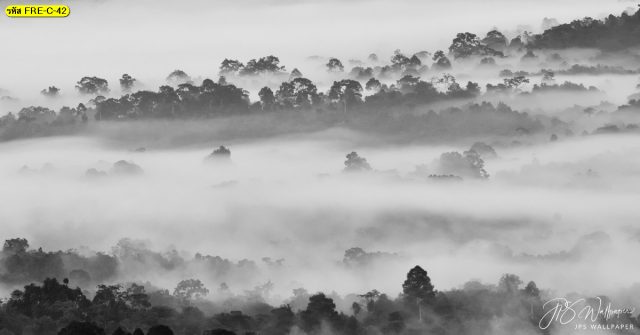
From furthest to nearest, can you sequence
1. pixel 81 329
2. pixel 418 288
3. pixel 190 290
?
pixel 190 290 → pixel 418 288 → pixel 81 329

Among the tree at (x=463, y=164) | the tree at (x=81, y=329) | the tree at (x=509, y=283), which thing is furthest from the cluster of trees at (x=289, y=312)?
the tree at (x=463, y=164)

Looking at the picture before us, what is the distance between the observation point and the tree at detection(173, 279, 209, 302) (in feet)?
411

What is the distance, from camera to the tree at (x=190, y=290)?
125125 millimetres

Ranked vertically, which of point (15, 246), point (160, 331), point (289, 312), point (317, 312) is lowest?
point (160, 331)

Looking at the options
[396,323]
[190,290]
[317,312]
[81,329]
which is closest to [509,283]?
[396,323]

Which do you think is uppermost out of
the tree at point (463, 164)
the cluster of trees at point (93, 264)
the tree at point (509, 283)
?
the tree at point (463, 164)

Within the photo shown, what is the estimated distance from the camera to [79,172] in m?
200

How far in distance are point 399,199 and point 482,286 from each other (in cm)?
5125

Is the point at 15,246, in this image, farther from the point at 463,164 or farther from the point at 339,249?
the point at 463,164

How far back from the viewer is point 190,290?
412ft

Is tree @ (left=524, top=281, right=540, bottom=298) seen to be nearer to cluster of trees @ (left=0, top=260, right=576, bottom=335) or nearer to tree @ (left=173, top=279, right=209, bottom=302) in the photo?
cluster of trees @ (left=0, top=260, right=576, bottom=335)

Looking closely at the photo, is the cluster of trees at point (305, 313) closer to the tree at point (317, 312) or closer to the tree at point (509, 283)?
the tree at point (317, 312)

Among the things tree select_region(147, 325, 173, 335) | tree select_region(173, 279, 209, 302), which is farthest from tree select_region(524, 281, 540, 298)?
tree select_region(147, 325, 173, 335)

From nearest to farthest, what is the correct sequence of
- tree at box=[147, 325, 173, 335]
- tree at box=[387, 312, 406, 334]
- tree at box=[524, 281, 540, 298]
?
1. tree at box=[147, 325, 173, 335]
2. tree at box=[387, 312, 406, 334]
3. tree at box=[524, 281, 540, 298]
